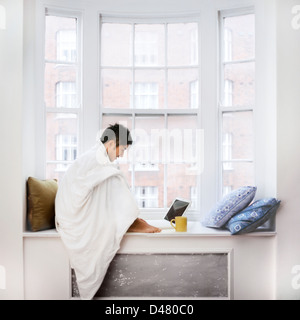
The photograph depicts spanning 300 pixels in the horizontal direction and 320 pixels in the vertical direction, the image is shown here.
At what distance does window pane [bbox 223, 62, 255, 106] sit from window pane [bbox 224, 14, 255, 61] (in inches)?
3.9

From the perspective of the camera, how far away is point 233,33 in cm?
371

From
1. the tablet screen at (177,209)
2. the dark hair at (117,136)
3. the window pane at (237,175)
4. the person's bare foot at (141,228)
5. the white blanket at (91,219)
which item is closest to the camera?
the white blanket at (91,219)

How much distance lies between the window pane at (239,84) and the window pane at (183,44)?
14.8 inches

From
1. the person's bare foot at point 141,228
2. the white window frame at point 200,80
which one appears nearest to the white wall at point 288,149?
the white window frame at point 200,80

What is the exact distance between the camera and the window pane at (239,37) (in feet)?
12.1

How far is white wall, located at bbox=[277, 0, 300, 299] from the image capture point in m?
3.15

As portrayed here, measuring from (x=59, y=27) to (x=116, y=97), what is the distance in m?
0.88

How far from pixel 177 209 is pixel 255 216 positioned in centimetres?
74

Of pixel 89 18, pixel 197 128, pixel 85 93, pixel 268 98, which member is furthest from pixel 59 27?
pixel 268 98

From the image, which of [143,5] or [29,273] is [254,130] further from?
[29,273]

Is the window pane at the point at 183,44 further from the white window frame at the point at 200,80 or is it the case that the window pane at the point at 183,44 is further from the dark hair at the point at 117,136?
the dark hair at the point at 117,136

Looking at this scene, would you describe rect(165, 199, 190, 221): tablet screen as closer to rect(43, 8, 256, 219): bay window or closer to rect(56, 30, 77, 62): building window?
rect(43, 8, 256, 219): bay window

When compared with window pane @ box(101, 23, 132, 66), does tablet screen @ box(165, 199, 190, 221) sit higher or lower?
lower

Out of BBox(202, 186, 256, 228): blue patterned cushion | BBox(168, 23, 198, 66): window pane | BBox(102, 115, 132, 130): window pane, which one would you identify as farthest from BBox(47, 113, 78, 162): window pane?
BBox(202, 186, 256, 228): blue patterned cushion
